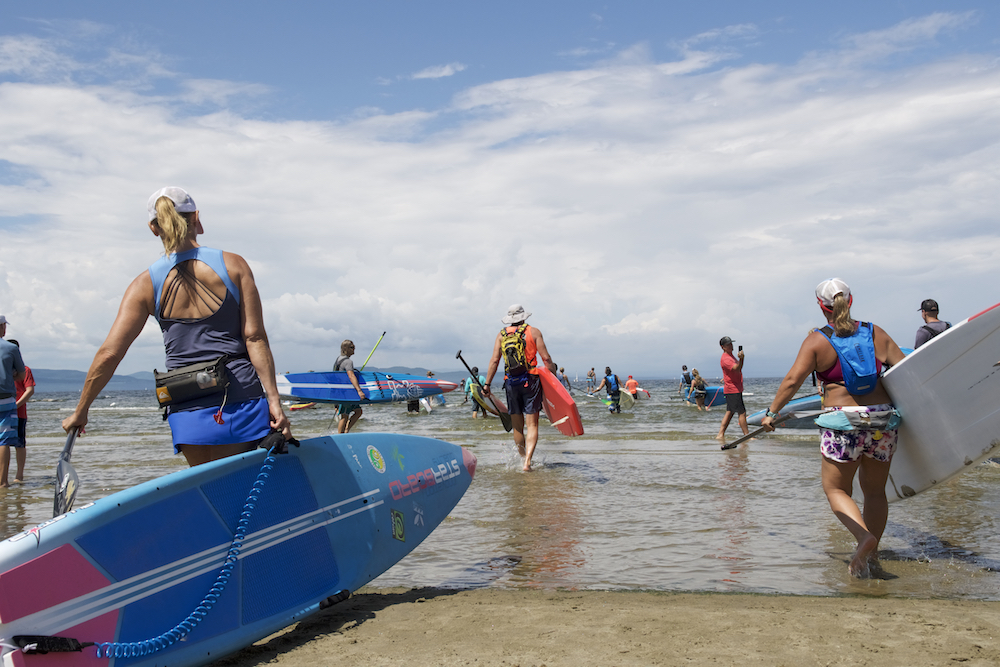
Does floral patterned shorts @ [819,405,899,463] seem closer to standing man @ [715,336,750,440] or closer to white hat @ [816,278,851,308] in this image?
white hat @ [816,278,851,308]

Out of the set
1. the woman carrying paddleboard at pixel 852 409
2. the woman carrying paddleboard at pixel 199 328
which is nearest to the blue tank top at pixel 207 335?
the woman carrying paddleboard at pixel 199 328

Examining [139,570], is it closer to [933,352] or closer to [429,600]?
[429,600]

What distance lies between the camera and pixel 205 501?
9.43 ft

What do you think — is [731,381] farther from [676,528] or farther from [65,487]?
[65,487]

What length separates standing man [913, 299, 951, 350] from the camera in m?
7.24

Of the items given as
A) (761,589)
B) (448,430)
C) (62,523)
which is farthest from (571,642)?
(448,430)

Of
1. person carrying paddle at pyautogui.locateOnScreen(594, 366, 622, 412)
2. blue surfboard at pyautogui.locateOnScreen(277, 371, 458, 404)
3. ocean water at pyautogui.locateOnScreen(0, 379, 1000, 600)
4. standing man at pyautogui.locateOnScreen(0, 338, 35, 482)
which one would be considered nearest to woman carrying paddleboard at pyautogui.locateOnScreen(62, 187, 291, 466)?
ocean water at pyautogui.locateOnScreen(0, 379, 1000, 600)

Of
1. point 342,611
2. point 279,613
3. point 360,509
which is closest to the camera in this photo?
point 279,613

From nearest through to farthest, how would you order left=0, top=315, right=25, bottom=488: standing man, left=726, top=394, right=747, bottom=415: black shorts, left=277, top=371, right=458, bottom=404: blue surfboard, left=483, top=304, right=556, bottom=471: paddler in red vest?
1. left=0, top=315, right=25, bottom=488: standing man
2. left=483, top=304, right=556, bottom=471: paddler in red vest
3. left=726, top=394, right=747, bottom=415: black shorts
4. left=277, top=371, right=458, bottom=404: blue surfboard

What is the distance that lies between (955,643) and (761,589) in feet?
3.47

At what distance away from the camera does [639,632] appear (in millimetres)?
2887

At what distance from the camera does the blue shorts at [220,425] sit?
288cm

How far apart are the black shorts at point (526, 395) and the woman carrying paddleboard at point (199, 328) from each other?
206 inches

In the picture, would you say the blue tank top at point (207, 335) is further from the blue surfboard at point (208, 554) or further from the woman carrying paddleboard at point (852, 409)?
the woman carrying paddleboard at point (852, 409)
